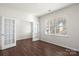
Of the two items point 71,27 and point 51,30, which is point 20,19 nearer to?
point 51,30

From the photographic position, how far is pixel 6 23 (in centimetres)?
347

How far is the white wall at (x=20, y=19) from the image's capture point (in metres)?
3.65

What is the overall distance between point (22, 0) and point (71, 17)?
8.78 ft

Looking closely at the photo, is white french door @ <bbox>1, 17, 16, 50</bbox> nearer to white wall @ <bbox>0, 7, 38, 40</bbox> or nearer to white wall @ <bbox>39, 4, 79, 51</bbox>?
white wall @ <bbox>0, 7, 38, 40</bbox>

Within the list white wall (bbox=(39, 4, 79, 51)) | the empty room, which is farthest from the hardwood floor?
white wall (bbox=(39, 4, 79, 51))

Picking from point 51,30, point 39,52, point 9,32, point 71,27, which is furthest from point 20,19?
point 71,27

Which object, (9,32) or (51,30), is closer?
(9,32)

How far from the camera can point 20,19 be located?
16.1 ft

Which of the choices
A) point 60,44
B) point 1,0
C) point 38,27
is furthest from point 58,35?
point 1,0

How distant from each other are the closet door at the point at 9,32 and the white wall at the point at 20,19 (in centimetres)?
44

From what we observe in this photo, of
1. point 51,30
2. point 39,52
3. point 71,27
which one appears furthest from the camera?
point 51,30

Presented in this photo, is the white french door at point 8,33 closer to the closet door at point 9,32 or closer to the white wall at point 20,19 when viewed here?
the closet door at point 9,32

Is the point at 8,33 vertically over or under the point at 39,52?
over

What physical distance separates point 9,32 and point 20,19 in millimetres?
1621
